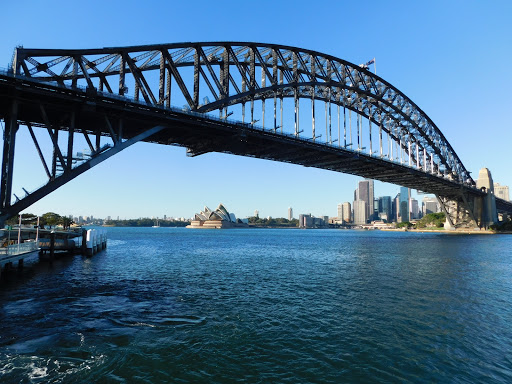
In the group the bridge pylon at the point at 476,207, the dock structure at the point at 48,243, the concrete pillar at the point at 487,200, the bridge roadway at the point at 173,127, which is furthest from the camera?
the concrete pillar at the point at 487,200

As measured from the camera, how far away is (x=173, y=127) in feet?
127

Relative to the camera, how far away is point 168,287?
A: 71.3ft

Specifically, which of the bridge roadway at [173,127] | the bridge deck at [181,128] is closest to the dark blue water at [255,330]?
the bridge roadway at [173,127]

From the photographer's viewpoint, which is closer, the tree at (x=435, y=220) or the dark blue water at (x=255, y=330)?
the dark blue water at (x=255, y=330)

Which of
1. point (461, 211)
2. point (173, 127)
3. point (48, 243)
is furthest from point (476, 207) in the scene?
point (48, 243)

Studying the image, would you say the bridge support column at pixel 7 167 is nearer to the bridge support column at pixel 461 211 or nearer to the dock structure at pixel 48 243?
the dock structure at pixel 48 243

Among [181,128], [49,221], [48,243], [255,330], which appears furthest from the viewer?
[49,221]

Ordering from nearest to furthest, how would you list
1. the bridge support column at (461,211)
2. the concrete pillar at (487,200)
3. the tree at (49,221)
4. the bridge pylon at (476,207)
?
the tree at (49,221) → the bridge support column at (461,211) → the bridge pylon at (476,207) → the concrete pillar at (487,200)

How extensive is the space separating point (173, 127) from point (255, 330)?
100 ft

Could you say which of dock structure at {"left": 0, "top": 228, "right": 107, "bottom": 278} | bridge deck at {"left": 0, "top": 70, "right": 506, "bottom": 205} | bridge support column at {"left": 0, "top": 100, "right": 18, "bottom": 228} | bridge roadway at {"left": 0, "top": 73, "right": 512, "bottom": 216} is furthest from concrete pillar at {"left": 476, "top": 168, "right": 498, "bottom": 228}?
bridge support column at {"left": 0, "top": 100, "right": 18, "bottom": 228}

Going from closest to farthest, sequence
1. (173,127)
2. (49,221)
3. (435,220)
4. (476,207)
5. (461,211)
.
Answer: (173,127)
(49,221)
(476,207)
(461,211)
(435,220)

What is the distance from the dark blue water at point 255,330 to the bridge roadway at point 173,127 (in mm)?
15088

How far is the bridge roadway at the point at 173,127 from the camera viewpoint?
2748 cm

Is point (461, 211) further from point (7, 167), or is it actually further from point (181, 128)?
point (7, 167)
